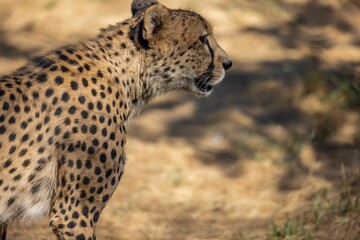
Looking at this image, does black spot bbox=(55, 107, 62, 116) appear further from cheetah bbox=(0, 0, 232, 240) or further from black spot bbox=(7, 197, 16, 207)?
black spot bbox=(7, 197, 16, 207)

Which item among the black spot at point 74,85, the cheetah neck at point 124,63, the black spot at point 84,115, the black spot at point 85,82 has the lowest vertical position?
the black spot at point 84,115

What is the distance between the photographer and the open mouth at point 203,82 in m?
4.64

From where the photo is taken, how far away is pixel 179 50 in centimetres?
453

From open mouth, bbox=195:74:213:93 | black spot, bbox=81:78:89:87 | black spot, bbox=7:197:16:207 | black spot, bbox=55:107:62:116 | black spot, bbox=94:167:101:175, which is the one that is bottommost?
black spot, bbox=7:197:16:207

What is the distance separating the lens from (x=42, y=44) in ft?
26.7

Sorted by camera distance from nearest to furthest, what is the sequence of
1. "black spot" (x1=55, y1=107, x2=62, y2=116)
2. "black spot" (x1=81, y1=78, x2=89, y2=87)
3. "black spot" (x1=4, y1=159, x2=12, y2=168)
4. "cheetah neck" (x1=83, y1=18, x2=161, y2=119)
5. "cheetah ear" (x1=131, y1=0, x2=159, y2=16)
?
"black spot" (x1=4, y1=159, x2=12, y2=168) → "black spot" (x1=55, y1=107, x2=62, y2=116) → "black spot" (x1=81, y1=78, x2=89, y2=87) → "cheetah neck" (x1=83, y1=18, x2=161, y2=119) → "cheetah ear" (x1=131, y1=0, x2=159, y2=16)

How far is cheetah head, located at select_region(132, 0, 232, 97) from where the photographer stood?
4395mm

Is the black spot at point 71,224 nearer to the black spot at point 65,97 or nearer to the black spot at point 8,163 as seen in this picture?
the black spot at point 8,163

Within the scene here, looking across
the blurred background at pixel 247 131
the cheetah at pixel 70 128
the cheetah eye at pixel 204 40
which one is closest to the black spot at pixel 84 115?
the cheetah at pixel 70 128

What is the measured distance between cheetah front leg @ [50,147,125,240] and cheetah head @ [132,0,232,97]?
71 cm

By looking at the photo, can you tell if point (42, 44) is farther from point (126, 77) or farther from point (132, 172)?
point (126, 77)

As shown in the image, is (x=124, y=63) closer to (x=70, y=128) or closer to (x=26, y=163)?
(x=70, y=128)

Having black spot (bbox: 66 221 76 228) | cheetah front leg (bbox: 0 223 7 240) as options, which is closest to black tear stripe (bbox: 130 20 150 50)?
black spot (bbox: 66 221 76 228)

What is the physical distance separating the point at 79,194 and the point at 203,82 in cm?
113
